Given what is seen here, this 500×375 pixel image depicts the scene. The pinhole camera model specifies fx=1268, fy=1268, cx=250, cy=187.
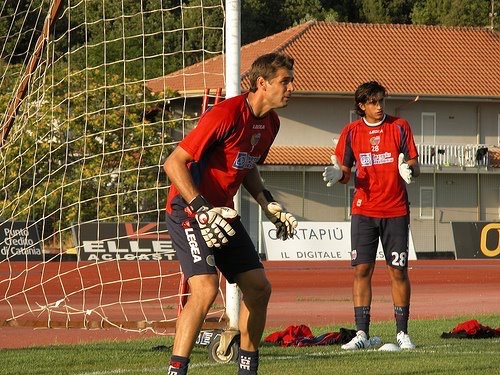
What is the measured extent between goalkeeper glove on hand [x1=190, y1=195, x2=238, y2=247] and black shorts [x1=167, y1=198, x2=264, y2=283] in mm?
176

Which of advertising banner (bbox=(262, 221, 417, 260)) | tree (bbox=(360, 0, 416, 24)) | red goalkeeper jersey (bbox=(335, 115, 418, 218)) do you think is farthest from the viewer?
tree (bbox=(360, 0, 416, 24))

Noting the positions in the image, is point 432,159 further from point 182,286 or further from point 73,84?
point 182,286

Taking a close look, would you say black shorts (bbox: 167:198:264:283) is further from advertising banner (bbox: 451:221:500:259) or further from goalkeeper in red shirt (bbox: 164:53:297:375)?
advertising banner (bbox: 451:221:500:259)

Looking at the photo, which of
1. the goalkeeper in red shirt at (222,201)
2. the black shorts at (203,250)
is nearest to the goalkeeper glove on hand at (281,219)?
the goalkeeper in red shirt at (222,201)

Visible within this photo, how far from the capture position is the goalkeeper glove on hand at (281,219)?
24.9ft

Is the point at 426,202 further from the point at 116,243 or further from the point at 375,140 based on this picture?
the point at 375,140

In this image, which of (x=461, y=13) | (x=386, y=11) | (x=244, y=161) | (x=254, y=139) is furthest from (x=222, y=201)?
(x=386, y=11)

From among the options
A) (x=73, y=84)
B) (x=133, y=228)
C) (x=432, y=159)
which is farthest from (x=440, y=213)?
(x=73, y=84)

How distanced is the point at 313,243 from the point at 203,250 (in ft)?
76.8

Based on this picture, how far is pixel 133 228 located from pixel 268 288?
58.7 feet

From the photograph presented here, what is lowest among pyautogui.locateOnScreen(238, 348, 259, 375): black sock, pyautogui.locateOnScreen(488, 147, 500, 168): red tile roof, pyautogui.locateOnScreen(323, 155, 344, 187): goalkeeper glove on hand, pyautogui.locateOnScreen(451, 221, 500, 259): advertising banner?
pyautogui.locateOnScreen(488, 147, 500, 168): red tile roof

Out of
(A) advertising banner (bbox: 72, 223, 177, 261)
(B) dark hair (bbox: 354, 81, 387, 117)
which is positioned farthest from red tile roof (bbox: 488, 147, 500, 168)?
(B) dark hair (bbox: 354, 81, 387, 117)

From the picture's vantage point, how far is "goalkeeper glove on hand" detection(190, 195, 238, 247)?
6789mm

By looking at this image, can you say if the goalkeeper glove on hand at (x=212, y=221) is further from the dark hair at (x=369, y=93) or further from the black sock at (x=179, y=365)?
the dark hair at (x=369, y=93)
